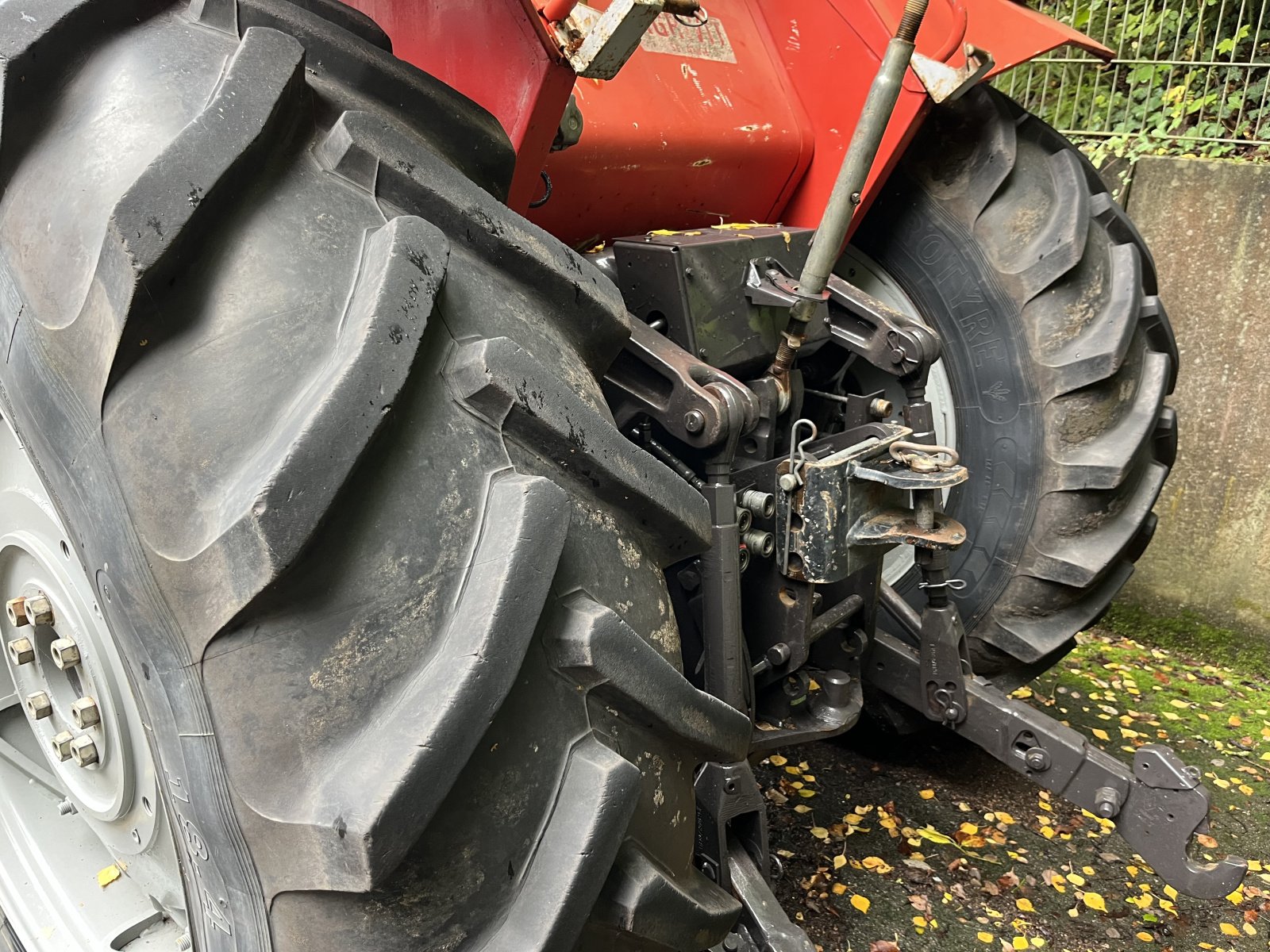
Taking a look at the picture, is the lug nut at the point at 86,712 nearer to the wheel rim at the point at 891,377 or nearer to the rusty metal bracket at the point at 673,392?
the rusty metal bracket at the point at 673,392

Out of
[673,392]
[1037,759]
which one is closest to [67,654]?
[673,392]

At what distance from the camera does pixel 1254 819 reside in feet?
8.54

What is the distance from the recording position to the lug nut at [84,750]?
1.38 meters

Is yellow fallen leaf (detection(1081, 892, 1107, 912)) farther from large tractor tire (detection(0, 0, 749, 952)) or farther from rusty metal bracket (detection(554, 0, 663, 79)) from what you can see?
rusty metal bracket (detection(554, 0, 663, 79))

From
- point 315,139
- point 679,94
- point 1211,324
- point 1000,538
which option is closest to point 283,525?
point 315,139

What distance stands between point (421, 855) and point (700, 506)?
0.48 metres

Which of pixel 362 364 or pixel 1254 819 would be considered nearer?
pixel 362 364

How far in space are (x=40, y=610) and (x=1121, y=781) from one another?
5.95ft

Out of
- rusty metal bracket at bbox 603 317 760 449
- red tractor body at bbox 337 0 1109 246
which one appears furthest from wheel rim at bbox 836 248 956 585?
rusty metal bracket at bbox 603 317 760 449

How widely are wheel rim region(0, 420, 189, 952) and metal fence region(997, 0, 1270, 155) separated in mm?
4022

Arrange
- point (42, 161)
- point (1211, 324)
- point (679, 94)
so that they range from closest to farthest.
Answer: point (42, 161) < point (679, 94) < point (1211, 324)

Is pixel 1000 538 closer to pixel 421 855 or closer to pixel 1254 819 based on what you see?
pixel 1254 819

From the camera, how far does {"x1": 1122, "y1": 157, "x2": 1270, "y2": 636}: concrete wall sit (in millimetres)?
3459

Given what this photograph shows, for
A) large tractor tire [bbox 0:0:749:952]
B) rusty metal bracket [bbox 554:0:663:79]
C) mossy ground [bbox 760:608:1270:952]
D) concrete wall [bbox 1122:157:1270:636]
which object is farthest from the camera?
concrete wall [bbox 1122:157:1270:636]
